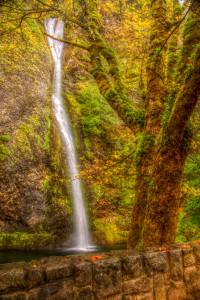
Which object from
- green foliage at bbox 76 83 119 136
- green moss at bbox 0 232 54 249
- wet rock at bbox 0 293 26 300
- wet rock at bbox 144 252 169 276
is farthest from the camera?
green foliage at bbox 76 83 119 136

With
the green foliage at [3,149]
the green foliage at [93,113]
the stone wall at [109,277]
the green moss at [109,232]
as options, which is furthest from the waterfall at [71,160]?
the stone wall at [109,277]

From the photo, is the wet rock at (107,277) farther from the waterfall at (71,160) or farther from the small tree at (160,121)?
the waterfall at (71,160)

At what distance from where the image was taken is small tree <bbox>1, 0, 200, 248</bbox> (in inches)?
135

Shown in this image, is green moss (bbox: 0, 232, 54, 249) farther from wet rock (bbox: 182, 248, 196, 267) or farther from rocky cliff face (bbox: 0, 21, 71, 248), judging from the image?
wet rock (bbox: 182, 248, 196, 267)

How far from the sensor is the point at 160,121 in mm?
4812

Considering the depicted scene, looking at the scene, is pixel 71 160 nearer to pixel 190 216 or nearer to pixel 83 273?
pixel 190 216

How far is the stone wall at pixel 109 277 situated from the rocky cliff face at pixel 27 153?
4.88 meters

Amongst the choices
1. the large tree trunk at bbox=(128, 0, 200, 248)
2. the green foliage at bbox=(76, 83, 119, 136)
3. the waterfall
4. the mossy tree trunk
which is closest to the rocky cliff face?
the waterfall

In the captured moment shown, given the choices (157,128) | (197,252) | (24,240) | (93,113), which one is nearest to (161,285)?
(197,252)

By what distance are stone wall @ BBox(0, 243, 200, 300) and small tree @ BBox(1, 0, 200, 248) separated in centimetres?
106

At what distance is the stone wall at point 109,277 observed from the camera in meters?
1.79

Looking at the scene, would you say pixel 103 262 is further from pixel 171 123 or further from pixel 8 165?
pixel 8 165

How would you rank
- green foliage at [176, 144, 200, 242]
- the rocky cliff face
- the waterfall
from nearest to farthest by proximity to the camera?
the rocky cliff face < green foliage at [176, 144, 200, 242] < the waterfall

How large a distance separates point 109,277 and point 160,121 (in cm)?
359
